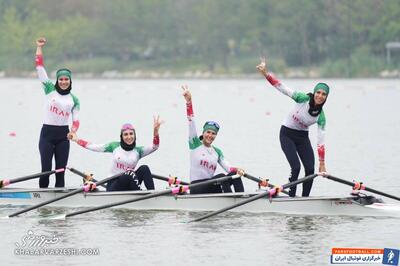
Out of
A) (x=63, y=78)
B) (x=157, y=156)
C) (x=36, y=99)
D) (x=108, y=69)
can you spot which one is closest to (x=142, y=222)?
(x=63, y=78)

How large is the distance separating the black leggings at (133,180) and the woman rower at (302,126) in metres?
2.20

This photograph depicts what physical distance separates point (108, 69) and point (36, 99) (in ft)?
164

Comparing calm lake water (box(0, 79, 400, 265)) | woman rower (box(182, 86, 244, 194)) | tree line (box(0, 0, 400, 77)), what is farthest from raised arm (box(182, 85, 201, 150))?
tree line (box(0, 0, 400, 77))

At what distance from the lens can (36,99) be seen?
6988 cm

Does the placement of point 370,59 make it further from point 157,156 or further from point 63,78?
point 63,78

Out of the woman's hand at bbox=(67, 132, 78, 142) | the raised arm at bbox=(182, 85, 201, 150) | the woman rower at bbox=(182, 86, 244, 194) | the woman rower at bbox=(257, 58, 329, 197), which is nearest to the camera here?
the raised arm at bbox=(182, 85, 201, 150)

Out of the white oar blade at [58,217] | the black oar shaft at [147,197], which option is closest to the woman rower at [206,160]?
the black oar shaft at [147,197]

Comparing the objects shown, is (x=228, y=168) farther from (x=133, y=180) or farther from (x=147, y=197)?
(x=133, y=180)

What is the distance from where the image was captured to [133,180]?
2017cm

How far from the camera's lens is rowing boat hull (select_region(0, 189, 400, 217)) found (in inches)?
772

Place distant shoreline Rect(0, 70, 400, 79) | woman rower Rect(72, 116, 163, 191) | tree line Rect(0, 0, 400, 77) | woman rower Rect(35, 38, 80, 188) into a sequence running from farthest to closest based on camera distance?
tree line Rect(0, 0, 400, 77)
distant shoreline Rect(0, 70, 400, 79)
woman rower Rect(35, 38, 80, 188)
woman rower Rect(72, 116, 163, 191)

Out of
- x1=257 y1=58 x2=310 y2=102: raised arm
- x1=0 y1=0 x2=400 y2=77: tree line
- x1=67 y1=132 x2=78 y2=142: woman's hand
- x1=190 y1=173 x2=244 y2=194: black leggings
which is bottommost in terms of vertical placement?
x1=190 y1=173 x2=244 y2=194: black leggings

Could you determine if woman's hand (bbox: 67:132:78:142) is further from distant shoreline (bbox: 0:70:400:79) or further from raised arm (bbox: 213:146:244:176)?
distant shoreline (bbox: 0:70:400:79)

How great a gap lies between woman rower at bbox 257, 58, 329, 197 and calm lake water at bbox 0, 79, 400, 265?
89cm
